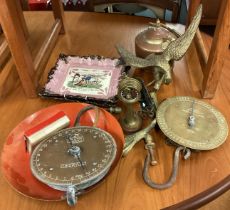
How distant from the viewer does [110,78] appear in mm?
845

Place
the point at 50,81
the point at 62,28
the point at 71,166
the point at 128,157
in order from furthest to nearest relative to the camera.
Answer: the point at 62,28
the point at 50,81
the point at 128,157
the point at 71,166

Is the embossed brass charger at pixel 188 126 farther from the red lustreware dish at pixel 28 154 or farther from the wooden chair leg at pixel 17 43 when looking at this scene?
the wooden chair leg at pixel 17 43

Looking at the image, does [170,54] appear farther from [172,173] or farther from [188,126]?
[172,173]

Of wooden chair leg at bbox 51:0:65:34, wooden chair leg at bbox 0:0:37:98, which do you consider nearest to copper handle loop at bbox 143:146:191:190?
wooden chair leg at bbox 0:0:37:98

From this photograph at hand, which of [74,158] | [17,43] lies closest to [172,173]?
[74,158]

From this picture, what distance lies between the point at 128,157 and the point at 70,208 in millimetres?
172

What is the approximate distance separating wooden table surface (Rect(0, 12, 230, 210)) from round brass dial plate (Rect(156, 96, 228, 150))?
0.11ft

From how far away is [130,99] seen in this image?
2.12ft

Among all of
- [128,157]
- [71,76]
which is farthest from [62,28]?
[128,157]

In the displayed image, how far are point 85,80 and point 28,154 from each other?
29 cm

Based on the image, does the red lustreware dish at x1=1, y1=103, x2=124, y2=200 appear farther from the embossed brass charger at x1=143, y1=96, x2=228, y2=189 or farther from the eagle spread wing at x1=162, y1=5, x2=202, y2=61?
the eagle spread wing at x1=162, y1=5, x2=202, y2=61

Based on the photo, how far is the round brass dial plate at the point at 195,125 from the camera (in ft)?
2.12

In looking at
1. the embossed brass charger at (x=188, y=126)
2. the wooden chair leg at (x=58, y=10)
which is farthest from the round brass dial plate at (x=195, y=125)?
the wooden chair leg at (x=58, y=10)

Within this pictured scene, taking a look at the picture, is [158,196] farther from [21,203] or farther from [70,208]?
[21,203]
